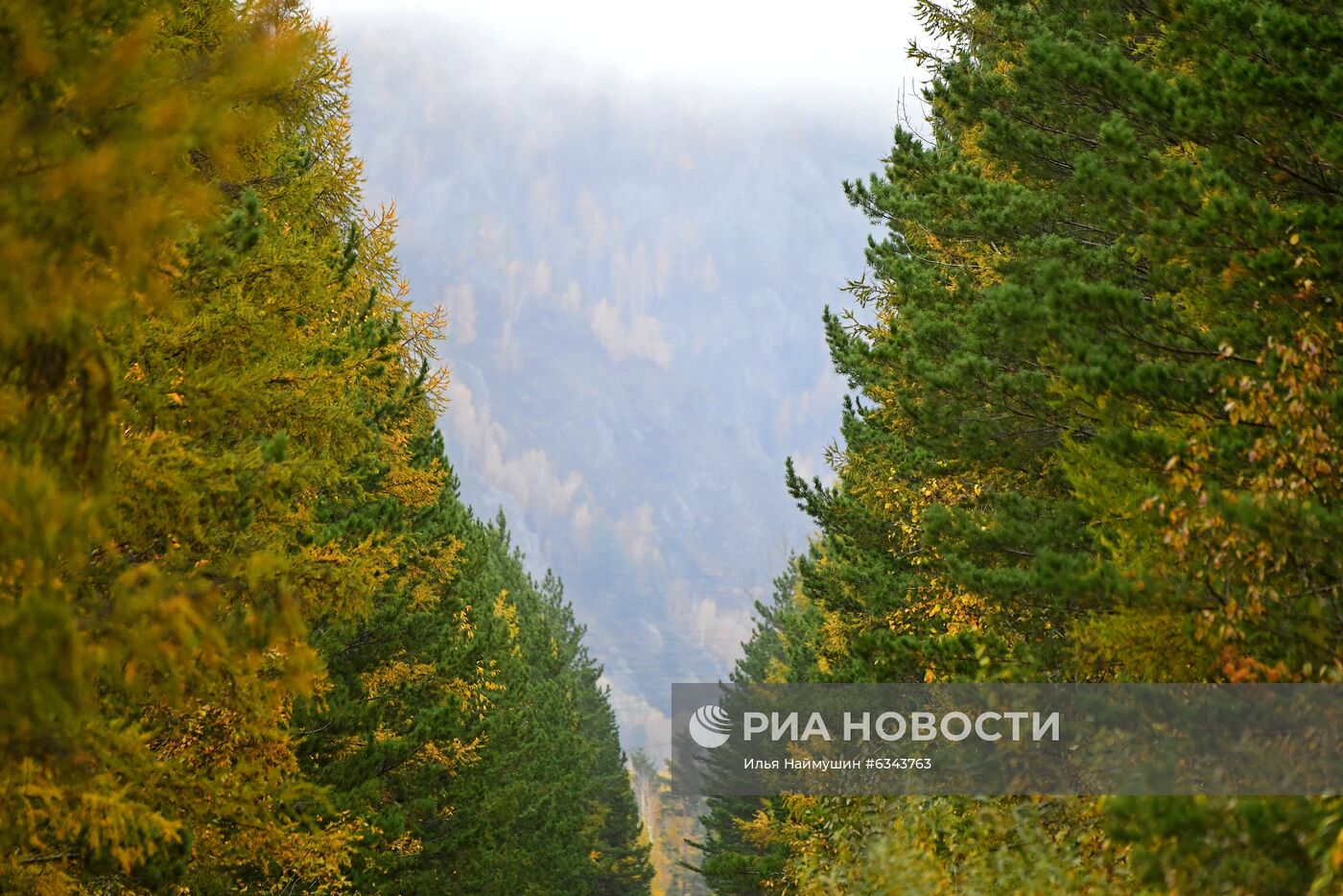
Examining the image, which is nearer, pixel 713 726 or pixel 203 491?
pixel 203 491

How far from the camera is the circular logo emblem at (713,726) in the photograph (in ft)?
101

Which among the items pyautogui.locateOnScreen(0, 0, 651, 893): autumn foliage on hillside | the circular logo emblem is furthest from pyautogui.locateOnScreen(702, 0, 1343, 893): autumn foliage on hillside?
the circular logo emblem

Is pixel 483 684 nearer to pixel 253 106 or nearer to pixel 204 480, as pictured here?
pixel 204 480

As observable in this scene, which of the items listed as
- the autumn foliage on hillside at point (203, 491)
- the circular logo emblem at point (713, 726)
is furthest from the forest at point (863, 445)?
the circular logo emblem at point (713, 726)

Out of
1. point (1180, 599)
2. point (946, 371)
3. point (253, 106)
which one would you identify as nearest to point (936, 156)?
point (946, 371)

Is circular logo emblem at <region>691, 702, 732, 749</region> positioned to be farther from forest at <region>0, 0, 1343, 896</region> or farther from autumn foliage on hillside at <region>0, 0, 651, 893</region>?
forest at <region>0, 0, 1343, 896</region>

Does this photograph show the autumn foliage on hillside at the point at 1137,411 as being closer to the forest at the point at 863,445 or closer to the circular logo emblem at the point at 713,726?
the forest at the point at 863,445

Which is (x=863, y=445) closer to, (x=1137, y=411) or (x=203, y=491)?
(x=1137, y=411)

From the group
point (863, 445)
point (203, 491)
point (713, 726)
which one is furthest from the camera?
point (713, 726)

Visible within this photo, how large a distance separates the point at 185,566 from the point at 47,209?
10.6 feet

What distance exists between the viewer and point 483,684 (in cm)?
1712

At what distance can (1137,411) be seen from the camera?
288 inches

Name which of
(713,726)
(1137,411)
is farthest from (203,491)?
(713,726)

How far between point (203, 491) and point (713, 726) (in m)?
30.0
